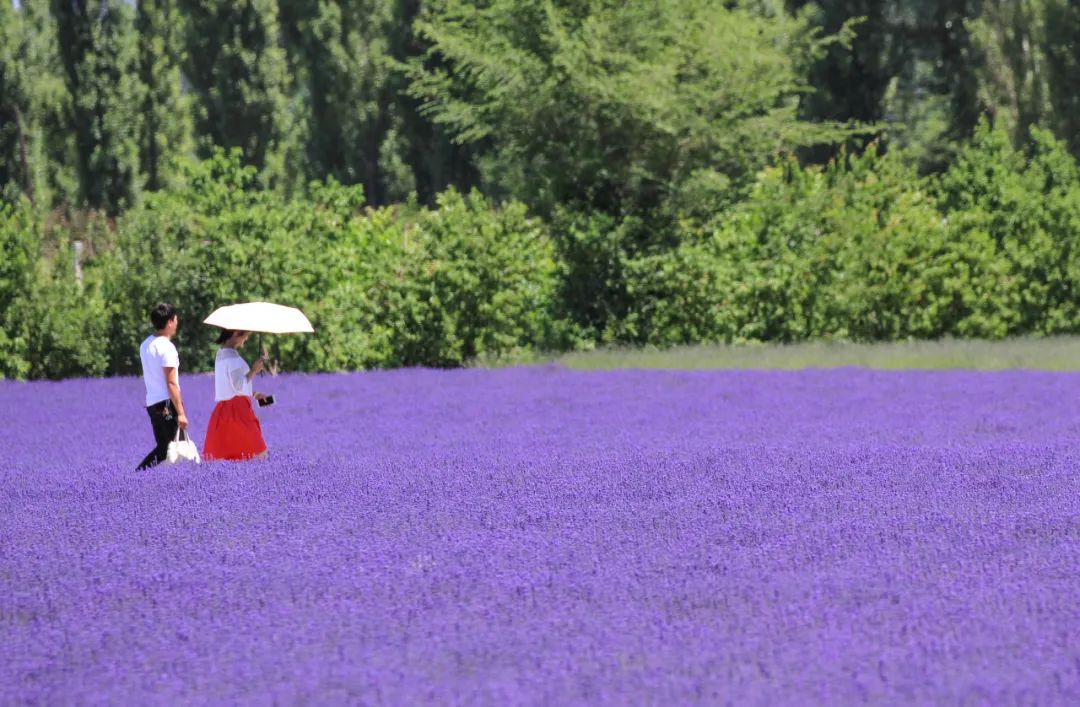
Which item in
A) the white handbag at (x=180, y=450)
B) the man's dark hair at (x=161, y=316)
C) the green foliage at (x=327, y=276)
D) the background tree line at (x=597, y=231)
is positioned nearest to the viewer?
the man's dark hair at (x=161, y=316)

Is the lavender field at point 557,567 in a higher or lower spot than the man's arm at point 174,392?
lower

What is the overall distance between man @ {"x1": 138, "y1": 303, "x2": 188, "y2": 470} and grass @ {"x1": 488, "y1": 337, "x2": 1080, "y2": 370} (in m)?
11.8

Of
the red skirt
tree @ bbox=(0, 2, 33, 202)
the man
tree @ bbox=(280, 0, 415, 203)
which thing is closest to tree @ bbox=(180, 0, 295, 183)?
tree @ bbox=(280, 0, 415, 203)

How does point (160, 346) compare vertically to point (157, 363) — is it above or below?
above

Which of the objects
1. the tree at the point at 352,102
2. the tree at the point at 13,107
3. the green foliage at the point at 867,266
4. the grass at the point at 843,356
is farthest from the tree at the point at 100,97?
the grass at the point at 843,356

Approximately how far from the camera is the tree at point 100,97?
49969mm

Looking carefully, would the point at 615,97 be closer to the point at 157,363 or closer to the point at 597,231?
the point at 597,231

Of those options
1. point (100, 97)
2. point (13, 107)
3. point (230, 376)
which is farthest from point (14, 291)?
point (100, 97)

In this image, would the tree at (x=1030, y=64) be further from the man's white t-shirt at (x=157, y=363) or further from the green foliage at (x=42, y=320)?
the man's white t-shirt at (x=157, y=363)

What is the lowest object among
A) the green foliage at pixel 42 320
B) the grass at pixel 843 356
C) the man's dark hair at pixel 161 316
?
the grass at pixel 843 356

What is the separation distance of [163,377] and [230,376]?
0.50 metres

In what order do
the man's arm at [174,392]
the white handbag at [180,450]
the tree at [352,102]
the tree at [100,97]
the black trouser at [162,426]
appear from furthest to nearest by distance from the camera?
the tree at [352,102]
the tree at [100,97]
the white handbag at [180,450]
the black trouser at [162,426]
the man's arm at [174,392]

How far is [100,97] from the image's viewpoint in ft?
165

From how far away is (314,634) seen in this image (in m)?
6.45
